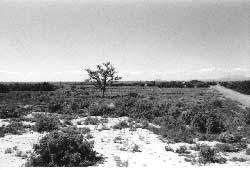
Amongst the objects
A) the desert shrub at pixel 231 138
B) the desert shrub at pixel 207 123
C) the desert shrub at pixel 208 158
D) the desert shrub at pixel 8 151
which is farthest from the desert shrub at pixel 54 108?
the desert shrub at pixel 208 158

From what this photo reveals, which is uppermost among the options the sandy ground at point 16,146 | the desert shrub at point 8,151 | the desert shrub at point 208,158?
the desert shrub at point 208,158

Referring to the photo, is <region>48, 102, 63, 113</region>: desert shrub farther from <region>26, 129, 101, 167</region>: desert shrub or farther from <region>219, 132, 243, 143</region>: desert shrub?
<region>219, 132, 243, 143</region>: desert shrub

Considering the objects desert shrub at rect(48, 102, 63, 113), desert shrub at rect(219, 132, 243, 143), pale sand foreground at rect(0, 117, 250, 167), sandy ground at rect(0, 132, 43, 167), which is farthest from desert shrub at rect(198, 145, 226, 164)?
desert shrub at rect(48, 102, 63, 113)

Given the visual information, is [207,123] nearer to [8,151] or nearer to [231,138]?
[231,138]

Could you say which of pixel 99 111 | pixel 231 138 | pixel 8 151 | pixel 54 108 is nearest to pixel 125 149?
pixel 8 151

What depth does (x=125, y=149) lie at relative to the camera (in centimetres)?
1302

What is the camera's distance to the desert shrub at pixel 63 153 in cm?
1051

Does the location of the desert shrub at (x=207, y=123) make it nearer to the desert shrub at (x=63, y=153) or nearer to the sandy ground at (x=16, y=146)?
the desert shrub at (x=63, y=153)

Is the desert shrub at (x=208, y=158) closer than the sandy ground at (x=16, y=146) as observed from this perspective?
No

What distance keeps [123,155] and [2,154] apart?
5.12m

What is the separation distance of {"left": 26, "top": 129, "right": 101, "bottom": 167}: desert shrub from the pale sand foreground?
0.62 metres

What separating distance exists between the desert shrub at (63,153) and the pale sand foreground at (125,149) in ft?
2.05

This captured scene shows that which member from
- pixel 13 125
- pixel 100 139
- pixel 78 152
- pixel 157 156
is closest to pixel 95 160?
pixel 78 152

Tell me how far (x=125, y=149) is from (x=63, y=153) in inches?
125
